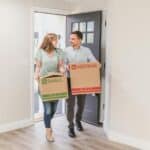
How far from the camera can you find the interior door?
177 inches

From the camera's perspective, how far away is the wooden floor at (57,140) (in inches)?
148

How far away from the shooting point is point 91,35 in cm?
462

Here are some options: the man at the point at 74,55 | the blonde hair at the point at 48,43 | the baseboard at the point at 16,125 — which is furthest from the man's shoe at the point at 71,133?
the blonde hair at the point at 48,43

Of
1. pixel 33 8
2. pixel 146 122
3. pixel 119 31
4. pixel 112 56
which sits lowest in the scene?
pixel 146 122

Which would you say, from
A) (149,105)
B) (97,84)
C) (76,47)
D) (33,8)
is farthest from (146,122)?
(33,8)

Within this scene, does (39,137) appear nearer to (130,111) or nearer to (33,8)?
(130,111)

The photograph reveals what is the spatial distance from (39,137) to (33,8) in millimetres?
1947

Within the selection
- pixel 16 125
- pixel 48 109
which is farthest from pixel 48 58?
pixel 16 125

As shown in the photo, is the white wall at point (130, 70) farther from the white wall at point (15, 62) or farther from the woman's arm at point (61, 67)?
the white wall at point (15, 62)

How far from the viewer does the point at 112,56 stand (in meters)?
3.92

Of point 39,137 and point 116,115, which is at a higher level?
point 116,115

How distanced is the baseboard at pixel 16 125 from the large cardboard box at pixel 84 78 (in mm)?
1112

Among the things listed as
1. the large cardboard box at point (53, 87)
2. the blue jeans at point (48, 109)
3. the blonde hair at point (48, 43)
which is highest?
the blonde hair at point (48, 43)

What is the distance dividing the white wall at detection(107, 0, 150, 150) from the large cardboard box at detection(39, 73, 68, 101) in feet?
2.20
